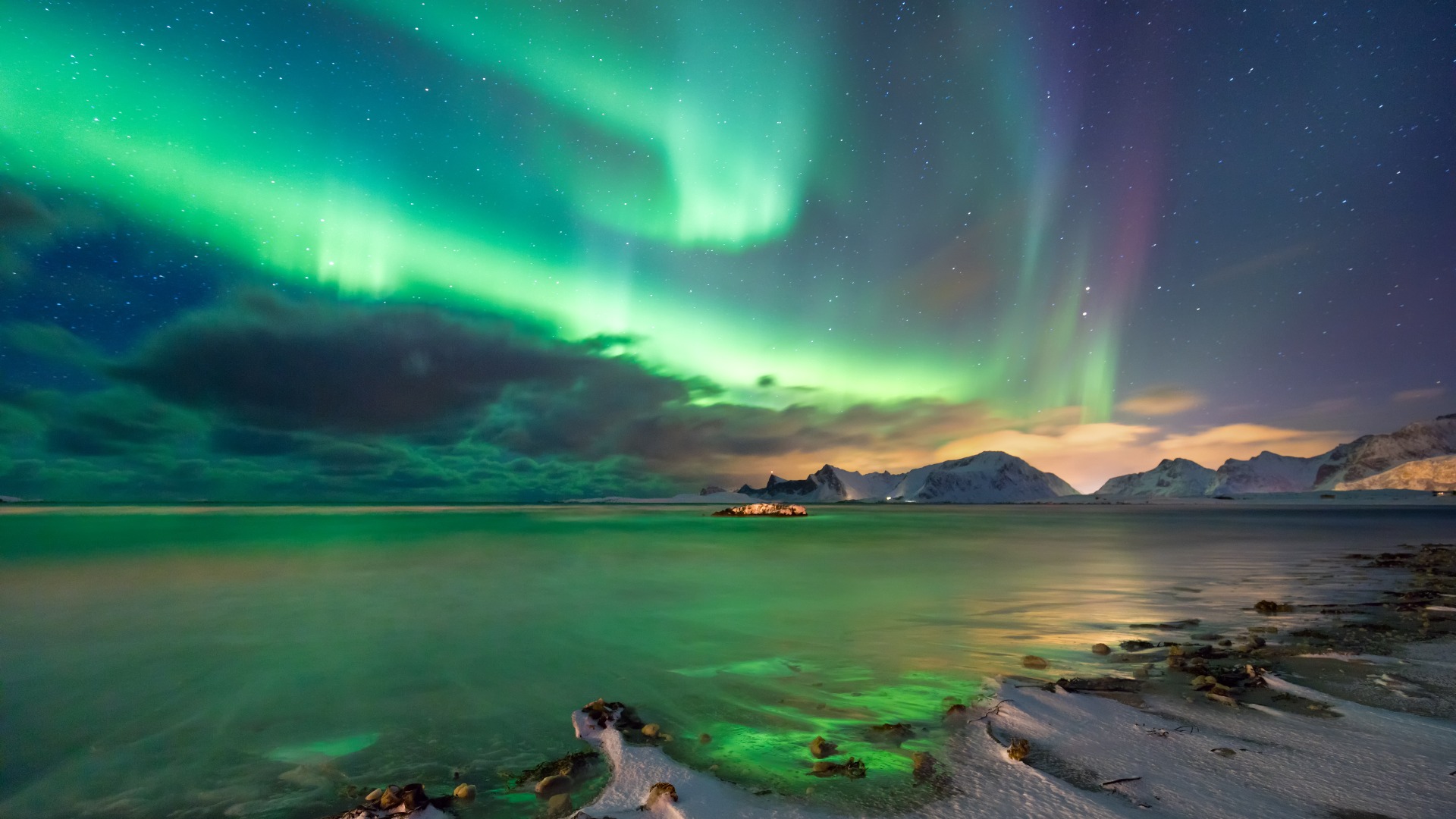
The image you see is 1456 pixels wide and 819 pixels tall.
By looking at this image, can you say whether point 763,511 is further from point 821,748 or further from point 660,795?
point 660,795

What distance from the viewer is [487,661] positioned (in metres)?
11.5

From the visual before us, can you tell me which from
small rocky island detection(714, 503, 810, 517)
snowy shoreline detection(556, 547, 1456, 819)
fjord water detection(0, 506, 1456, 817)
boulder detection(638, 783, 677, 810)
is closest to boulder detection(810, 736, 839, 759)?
fjord water detection(0, 506, 1456, 817)

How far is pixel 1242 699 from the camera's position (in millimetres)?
7492

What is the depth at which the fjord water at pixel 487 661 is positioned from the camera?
21.4 feet

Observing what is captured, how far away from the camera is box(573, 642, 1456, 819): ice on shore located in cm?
488

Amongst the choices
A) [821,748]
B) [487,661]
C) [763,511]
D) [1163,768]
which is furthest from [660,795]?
[763,511]

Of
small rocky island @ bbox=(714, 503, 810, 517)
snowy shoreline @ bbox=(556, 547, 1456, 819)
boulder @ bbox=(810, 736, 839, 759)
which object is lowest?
small rocky island @ bbox=(714, 503, 810, 517)

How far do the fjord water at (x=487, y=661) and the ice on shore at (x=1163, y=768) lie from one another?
56 cm

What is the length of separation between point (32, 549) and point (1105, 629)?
193ft

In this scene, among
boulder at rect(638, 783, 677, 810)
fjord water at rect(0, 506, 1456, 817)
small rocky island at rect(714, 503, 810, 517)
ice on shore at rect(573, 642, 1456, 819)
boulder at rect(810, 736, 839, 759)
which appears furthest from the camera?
small rocky island at rect(714, 503, 810, 517)

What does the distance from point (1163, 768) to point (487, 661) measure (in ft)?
35.5

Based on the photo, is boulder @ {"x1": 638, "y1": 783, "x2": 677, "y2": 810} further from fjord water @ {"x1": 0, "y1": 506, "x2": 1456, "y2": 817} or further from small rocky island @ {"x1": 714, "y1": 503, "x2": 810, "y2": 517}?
small rocky island @ {"x1": 714, "y1": 503, "x2": 810, "y2": 517}

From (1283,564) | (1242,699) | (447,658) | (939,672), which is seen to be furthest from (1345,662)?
(1283,564)

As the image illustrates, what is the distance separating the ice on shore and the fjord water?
56 cm
